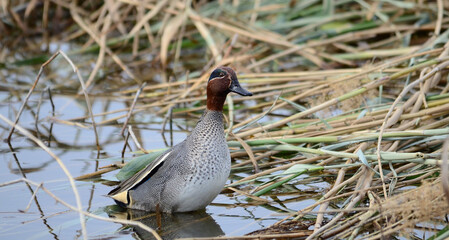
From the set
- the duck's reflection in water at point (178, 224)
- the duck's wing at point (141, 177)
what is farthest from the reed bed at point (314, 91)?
the duck's wing at point (141, 177)

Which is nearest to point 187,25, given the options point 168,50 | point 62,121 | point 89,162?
point 168,50

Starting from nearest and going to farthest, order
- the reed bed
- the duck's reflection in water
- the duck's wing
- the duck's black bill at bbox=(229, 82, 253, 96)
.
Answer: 1. the reed bed
2. the duck's reflection in water
3. the duck's black bill at bbox=(229, 82, 253, 96)
4. the duck's wing

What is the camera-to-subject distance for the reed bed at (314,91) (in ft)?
12.8

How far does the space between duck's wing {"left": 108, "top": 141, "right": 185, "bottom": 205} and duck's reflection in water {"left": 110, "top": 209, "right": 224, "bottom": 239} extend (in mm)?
123

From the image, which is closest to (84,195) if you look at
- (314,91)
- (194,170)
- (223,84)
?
(194,170)

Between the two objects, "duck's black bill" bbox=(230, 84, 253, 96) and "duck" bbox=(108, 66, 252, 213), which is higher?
"duck's black bill" bbox=(230, 84, 253, 96)

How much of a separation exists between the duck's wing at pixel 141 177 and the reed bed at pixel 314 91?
541mm

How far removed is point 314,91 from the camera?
581 centimetres

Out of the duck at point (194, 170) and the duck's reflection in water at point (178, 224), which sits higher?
the duck at point (194, 170)

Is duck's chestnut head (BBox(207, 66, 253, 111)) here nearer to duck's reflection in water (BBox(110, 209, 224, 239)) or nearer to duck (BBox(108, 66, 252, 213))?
duck (BBox(108, 66, 252, 213))

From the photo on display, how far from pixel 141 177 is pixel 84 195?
0.61 metres

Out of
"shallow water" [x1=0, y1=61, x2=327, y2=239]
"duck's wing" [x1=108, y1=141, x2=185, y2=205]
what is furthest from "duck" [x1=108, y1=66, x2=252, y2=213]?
"shallow water" [x1=0, y1=61, x2=327, y2=239]

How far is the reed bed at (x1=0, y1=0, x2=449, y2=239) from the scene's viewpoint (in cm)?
390

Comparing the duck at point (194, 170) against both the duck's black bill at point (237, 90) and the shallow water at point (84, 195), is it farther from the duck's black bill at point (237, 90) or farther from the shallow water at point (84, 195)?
the shallow water at point (84, 195)
